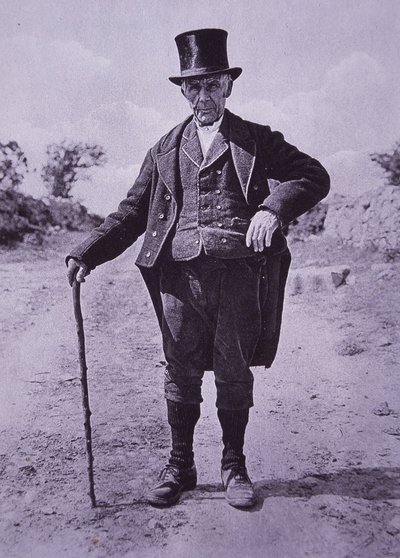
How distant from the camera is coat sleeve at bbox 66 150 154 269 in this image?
8.77ft

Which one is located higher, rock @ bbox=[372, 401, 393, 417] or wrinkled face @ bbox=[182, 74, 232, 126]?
wrinkled face @ bbox=[182, 74, 232, 126]

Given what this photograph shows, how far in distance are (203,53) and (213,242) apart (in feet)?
2.59

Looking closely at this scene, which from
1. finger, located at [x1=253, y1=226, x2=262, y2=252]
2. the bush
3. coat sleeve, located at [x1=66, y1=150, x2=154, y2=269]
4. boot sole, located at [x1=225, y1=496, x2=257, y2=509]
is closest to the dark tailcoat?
coat sleeve, located at [x1=66, y1=150, x2=154, y2=269]

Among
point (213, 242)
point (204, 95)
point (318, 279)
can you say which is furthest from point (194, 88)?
point (318, 279)

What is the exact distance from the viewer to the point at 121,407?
3.39 meters

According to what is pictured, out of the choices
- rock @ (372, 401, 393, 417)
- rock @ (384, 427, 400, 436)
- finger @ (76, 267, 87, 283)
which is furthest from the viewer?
rock @ (372, 401, 393, 417)

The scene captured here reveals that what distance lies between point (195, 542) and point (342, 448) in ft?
3.34

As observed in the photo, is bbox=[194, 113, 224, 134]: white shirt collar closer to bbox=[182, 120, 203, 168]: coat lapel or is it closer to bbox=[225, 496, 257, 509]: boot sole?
bbox=[182, 120, 203, 168]: coat lapel

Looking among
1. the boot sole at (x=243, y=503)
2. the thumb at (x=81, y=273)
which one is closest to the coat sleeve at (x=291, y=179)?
the thumb at (x=81, y=273)

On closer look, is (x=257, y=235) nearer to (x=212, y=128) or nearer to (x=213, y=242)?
(x=213, y=242)

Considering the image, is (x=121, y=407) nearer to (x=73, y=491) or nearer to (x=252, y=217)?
(x=73, y=491)

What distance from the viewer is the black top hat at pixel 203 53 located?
97.7 inches

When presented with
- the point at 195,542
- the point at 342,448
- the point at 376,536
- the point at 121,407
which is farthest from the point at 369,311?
the point at 195,542

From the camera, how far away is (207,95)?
2.52 metres
